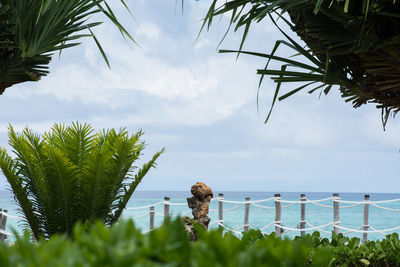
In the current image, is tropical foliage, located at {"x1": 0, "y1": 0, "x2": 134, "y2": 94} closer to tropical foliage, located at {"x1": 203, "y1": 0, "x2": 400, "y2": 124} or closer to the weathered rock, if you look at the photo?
tropical foliage, located at {"x1": 203, "y1": 0, "x2": 400, "y2": 124}

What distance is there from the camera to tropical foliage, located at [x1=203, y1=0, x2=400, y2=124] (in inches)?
128

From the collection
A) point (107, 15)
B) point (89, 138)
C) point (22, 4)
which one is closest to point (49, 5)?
point (22, 4)

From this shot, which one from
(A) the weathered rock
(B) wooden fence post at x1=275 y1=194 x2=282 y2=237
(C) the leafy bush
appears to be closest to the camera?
(C) the leafy bush

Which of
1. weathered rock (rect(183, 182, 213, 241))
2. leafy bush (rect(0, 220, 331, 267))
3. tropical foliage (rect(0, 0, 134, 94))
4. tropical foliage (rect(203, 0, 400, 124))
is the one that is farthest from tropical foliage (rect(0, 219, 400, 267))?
weathered rock (rect(183, 182, 213, 241))

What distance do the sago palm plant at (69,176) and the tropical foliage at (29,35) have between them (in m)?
1.03

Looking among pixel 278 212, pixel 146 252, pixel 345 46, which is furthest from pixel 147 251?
pixel 278 212

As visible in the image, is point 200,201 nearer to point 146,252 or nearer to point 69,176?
point 69,176

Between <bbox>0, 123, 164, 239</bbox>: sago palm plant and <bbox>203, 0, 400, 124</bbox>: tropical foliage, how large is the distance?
253 centimetres

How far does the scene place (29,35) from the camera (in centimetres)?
481

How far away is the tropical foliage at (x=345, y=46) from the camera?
3260 mm

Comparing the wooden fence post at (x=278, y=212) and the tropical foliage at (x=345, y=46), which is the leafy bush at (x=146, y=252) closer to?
the tropical foliage at (x=345, y=46)

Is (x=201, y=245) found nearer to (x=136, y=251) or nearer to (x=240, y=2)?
(x=136, y=251)

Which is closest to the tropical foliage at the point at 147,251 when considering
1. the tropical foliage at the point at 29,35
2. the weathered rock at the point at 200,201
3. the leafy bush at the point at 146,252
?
the leafy bush at the point at 146,252

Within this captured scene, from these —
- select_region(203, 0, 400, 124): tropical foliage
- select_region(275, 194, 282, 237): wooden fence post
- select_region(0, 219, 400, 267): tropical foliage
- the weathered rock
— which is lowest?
select_region(275, 194, 282, 237): wooden fence post
